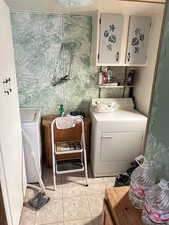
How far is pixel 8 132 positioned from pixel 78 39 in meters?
1.64

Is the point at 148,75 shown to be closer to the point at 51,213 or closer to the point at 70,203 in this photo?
the point at 70,203

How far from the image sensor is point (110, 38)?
2.12 metres

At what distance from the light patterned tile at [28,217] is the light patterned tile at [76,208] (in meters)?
0.34

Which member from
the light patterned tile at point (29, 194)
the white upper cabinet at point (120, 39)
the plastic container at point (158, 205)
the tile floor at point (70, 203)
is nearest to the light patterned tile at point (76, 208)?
the tile floor at point (70, 203)

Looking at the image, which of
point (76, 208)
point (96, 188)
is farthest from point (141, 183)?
point (96, 188)

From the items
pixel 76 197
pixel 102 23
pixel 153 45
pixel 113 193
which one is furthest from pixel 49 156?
pixel 153 45

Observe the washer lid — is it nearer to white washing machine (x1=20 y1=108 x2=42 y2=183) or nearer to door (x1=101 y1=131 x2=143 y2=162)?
white washing machine (x1=20 y1=108 x2=42 y2=183)

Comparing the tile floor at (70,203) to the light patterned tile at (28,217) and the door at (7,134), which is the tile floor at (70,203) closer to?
the light patterned tile at (28,217)

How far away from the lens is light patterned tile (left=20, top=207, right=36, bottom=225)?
5.76ft

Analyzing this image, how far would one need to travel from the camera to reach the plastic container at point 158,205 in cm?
74

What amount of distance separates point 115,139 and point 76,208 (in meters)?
0.95

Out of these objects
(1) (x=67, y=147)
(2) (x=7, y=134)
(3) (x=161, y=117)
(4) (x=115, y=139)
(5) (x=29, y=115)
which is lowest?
(1) (x=67, y=147)

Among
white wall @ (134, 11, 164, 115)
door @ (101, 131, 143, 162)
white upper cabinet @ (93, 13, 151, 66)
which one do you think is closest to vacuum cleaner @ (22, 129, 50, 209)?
door @ (101, 131, 143, 162)

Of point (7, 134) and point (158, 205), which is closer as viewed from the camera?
point (158, 205)
